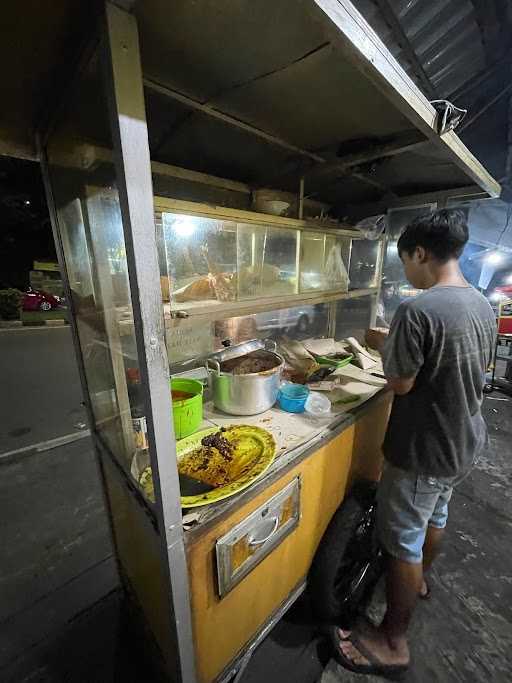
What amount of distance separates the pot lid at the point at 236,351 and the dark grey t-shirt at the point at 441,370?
0.69 metres

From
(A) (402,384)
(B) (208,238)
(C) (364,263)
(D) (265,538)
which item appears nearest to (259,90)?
(B) (208,238)

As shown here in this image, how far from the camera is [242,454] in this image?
1140mm

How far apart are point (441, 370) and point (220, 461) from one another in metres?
0.96

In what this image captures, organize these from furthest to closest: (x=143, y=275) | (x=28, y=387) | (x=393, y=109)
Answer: (x=28, y=387) → (x=393, y=109) → (x=143, y=275)

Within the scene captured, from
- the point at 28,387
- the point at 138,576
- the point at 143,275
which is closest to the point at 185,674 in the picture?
the point at 138,576

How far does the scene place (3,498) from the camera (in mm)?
2209

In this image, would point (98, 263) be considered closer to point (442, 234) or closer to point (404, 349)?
point (404, 349)

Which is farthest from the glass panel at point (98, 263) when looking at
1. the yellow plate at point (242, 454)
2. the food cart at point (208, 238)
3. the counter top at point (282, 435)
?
the counter top at point (282, 435)

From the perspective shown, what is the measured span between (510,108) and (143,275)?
3755 mm

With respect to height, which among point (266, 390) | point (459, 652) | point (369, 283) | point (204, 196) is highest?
point (204, 196)

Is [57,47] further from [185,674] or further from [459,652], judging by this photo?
[459,652]

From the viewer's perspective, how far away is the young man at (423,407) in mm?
1092

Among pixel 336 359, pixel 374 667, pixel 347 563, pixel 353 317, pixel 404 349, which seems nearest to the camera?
pixel 404 349

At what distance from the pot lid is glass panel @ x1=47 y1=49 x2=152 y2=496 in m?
0.49
